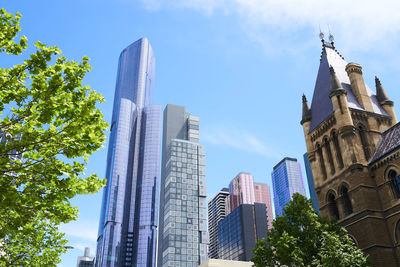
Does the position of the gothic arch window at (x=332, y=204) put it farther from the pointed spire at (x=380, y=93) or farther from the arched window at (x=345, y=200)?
the pointed spire at (x=380, y=93)

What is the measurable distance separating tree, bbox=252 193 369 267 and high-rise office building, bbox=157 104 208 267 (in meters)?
118

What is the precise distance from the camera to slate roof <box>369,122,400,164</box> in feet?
98.5

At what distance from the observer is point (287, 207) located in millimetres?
28625

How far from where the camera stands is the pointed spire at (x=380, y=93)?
37.6m

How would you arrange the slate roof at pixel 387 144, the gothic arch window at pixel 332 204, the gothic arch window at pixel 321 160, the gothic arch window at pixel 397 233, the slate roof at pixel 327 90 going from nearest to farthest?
the gothic arch window at pixel 397 233
the slate roof at pixel 387 144
the gothic arch window at pixel 332 204
the gothic arch window at pixel 321 160
the slate roof at pixel 327 90

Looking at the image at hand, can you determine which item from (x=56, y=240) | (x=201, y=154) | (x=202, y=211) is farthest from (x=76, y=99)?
(x=201, y=154)

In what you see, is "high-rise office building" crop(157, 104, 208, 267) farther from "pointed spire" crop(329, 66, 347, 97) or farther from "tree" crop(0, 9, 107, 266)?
"tree" crop(0, 9, 107, 266)

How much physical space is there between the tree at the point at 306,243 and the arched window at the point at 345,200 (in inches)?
169

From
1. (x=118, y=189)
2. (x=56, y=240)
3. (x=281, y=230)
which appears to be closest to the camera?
(x=56, y=240)

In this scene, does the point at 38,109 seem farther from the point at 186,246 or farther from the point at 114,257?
the point at 114,257

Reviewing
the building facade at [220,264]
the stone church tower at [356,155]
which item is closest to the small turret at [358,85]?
the stone church tower at [356,155]

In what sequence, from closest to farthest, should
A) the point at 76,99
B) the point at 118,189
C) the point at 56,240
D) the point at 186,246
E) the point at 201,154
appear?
the point at 76,99 < the point at 56,240 < the point at 186,246 < the point at 201,154 < the point at 118,189

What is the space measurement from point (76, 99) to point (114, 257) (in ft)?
609

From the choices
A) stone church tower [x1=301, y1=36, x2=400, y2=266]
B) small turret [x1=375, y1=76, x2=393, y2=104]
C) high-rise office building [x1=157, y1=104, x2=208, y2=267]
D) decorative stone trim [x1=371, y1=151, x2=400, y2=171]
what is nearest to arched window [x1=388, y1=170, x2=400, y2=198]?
stone church tower [x1=301, y1=36, x2=400, y2=266]
